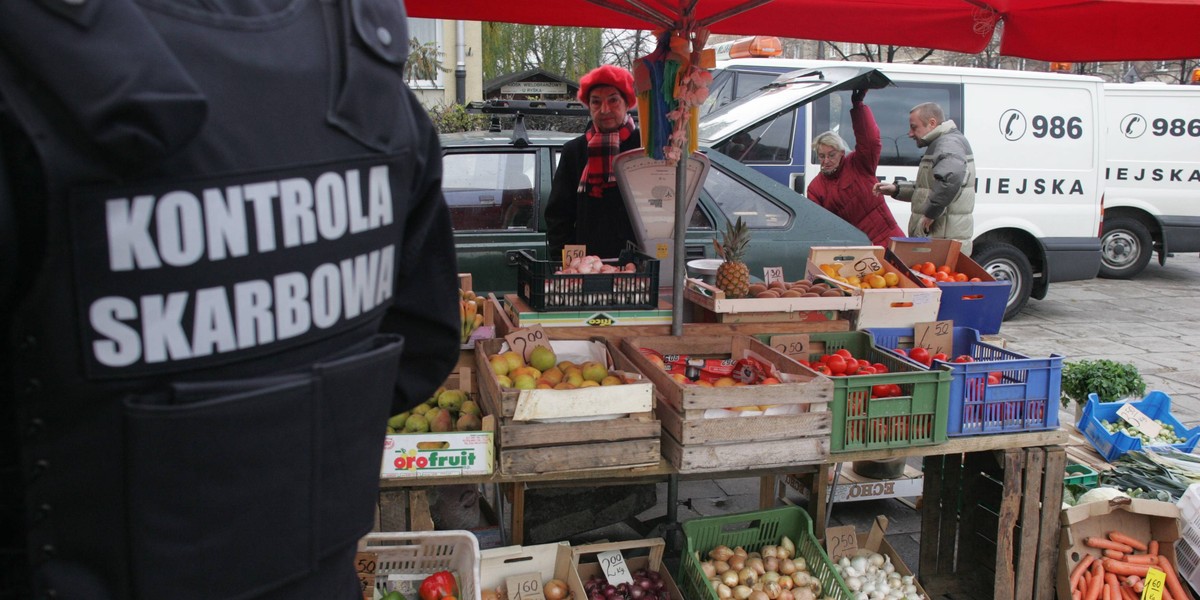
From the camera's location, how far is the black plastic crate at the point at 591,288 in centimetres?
366

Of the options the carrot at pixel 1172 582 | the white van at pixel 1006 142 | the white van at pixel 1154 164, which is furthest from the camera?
the white van at pixel 1154 164

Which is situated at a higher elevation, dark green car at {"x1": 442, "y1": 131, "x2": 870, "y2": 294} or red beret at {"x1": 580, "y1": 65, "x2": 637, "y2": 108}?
red beret at {"x1": 580, "y1": 65, "x2": 637, "y2": 108}

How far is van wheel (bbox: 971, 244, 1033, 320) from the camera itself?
9.03 m

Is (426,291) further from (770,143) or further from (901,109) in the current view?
(901,109)

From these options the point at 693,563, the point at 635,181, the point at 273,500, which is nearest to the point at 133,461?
the point at 273,500

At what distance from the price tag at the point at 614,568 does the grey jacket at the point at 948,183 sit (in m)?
4.53

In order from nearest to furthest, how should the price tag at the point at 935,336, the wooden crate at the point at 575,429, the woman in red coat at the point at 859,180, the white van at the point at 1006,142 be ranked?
the wooden crate at the point at 575,429, the price tag at the point at 935,336, the woman in red coat at the point at 859,180, the white van at the point at 1006,142

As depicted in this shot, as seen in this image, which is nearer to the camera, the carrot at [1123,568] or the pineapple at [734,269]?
the carrot at [1123,568]

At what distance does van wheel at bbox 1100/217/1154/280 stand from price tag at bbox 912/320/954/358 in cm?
859

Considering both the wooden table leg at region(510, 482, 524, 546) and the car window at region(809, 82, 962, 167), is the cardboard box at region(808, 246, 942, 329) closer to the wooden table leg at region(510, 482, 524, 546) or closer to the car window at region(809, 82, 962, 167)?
the wooden table leg at region(510, 482, 524, 546)

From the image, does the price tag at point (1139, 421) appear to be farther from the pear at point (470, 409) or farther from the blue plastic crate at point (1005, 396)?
the pear at point (470, 409)

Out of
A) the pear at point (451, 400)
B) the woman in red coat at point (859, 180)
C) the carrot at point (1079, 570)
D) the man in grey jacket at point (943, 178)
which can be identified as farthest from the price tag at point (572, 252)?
the man in grey jacket at point (943, 178)

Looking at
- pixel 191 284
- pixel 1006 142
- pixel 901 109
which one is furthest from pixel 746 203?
pixel 191 284

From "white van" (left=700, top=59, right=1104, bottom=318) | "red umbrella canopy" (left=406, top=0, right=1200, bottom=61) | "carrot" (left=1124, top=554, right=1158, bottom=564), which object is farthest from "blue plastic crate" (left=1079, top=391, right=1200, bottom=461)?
"white van" (left=700, top=59, right=1104, bottom=318)
